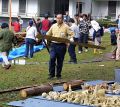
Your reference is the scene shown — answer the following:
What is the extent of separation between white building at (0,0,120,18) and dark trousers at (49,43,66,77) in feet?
133

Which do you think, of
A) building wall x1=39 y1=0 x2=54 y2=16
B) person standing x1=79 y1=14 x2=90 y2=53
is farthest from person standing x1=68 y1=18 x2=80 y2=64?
building wall x1=39 y1=0 x2=54 y2=16

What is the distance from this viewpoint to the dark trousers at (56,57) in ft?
49.2

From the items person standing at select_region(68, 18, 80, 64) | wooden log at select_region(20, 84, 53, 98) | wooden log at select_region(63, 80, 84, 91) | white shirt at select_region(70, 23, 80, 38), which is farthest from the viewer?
white shirt at select_region(70, 23, 80, 38)

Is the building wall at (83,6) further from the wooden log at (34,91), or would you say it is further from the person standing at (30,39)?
the wooden log at (34,91)

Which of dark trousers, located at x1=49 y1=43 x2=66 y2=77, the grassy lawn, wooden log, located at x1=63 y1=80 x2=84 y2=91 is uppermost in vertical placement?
dark trousers, located at x1=49 y1=43 x2=66 y2=77

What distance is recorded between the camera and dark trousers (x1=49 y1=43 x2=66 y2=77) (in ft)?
49.2

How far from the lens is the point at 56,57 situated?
15273 millimetres

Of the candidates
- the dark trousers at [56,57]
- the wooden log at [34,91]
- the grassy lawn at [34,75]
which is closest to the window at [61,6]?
the grassy lawn at [34,75]

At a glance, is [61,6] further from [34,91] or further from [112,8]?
[34,91]

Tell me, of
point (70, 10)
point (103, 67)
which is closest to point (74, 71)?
point (103, 67)

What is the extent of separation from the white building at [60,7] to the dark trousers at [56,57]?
4059cm

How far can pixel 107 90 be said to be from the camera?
476 inches

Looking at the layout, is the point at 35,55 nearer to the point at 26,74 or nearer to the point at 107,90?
the point at 26,74

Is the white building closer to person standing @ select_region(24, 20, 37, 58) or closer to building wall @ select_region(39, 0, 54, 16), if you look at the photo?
building wall @ select_region(39, 0, 54, 16)
